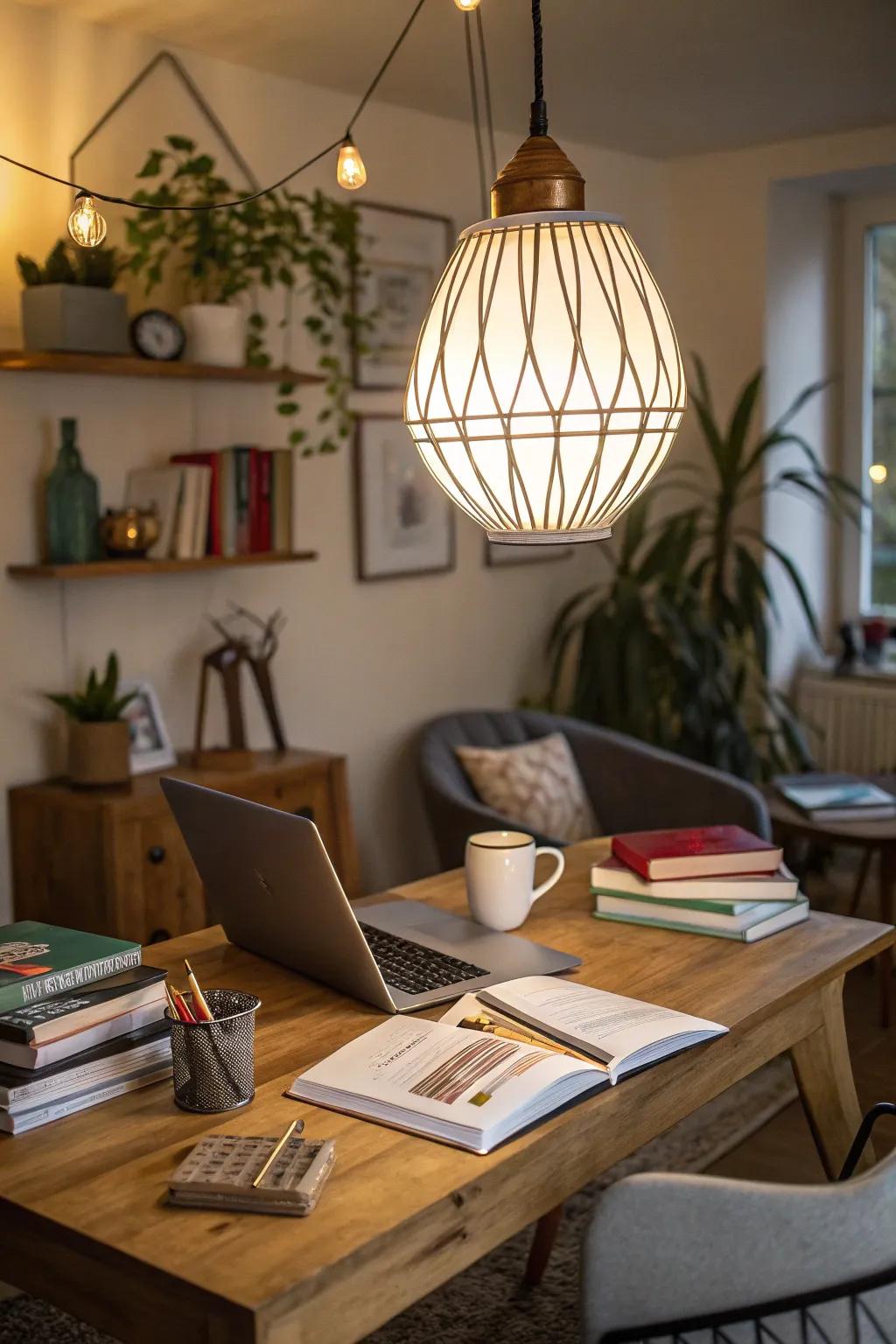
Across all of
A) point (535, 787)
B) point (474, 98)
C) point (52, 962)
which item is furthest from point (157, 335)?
point (52, 962)

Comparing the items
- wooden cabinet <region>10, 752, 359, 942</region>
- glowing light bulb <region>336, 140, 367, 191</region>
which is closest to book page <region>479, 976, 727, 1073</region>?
glowing light bulb <region>336, 140, 367, 191</region>

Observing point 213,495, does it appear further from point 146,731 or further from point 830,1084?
point 830,1084

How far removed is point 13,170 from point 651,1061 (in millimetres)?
2504

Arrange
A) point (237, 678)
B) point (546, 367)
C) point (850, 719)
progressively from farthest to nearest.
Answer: point (850, 719) < point (237, 678) < point (546, 367)

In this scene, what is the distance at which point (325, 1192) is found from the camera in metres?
1.37

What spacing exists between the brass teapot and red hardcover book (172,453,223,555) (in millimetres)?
203

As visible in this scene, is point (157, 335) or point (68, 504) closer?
point (68, 504)

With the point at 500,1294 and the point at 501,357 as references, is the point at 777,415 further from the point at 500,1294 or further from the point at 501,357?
the point at 501,357

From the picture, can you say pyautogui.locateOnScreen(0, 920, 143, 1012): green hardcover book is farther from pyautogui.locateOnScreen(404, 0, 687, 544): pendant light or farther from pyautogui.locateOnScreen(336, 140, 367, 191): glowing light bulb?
pyautogui.locateOnScreen(336, 140, 367, 191): glowing light bulb

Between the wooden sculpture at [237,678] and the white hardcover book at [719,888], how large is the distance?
1.49 metres

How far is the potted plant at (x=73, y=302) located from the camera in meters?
3.10

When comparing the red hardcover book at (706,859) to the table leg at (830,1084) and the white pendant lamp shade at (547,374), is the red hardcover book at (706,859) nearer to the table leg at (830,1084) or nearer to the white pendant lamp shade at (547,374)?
the table leg at (830,1084)

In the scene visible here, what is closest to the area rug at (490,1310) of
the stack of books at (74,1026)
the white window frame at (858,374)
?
the stack of books at (74,1026)

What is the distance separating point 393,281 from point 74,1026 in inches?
119
